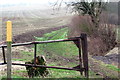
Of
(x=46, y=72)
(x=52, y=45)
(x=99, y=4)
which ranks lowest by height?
(x=52, y=45)

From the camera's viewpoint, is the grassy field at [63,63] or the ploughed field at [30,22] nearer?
Answer: the grassy field at [63,63]

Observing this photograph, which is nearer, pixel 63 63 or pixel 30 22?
pixel 63 63

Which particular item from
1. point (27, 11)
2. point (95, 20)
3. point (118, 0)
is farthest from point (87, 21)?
point (27, 11)

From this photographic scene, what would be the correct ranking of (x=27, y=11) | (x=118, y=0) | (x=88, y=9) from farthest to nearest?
1. (x=27, y=11)
2. (x=88, y=9)
3. (x=118, y=0)

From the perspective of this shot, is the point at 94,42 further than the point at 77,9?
No

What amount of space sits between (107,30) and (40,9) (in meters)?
40.2

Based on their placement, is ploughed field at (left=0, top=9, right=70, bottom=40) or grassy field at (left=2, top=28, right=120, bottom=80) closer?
grassy field at (left=2, top=28, right=120, bottom=80)

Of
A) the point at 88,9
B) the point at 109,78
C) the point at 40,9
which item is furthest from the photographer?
the point at 40,9

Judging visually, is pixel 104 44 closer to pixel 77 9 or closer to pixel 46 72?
pixel 77 9

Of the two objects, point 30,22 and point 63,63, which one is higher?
point 63,63

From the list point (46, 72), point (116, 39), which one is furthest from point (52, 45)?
point (46, 72)

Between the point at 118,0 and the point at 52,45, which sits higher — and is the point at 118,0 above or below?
above

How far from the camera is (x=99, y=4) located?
23.7m

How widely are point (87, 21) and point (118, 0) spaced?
878cm
